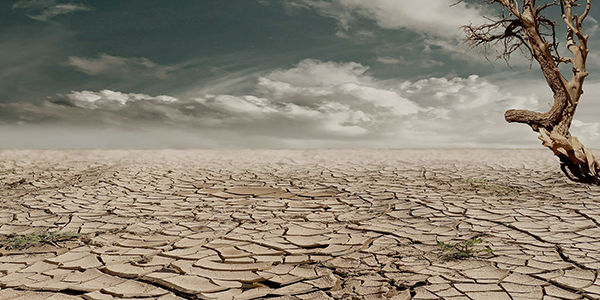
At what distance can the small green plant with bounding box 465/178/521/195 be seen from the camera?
5.21 meters

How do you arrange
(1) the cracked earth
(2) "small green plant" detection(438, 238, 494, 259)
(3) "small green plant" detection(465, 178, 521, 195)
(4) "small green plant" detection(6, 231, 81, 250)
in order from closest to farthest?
(1) the cracked earth, (2) "small green plant" detection(438, 238, 494, 259), (4) "small green plant" detection(6, 231, 81, 250), (3) "small green plant" detection(465, 178, 521, 195)

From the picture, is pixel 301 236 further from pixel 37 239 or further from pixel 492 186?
pixel 492 186

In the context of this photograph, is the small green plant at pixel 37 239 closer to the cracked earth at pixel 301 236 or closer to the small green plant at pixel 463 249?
the cracked earth at pixel 301 236

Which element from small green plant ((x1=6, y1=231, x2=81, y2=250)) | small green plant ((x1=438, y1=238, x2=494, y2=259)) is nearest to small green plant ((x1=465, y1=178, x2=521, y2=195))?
small green plant ((x1=438, y1=238, x2=494, y2=259))

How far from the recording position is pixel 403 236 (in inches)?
128

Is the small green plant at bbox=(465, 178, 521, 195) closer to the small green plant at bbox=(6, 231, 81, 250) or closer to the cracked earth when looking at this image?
the cracked earth

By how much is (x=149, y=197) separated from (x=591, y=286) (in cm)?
399

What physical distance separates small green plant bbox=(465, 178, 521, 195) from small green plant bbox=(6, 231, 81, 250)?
4162mm

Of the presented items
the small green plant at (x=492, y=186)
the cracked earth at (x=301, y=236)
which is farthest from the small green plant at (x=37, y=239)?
the small green plant at (x=492, y=186)

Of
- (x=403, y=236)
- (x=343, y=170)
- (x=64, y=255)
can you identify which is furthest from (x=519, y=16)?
(x=64, y=255)

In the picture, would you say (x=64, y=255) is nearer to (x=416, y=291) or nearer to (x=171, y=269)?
(x=171, y=269)

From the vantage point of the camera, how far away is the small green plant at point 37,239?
A: 3.22 metres

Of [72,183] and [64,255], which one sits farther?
[72,183]

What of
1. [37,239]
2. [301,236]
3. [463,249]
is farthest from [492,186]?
[37,239]
